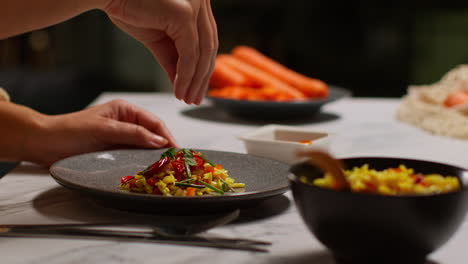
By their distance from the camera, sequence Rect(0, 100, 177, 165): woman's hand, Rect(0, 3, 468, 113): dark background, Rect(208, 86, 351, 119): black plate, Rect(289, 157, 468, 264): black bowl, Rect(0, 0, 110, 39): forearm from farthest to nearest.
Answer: Rect(0, 3, 468, 113): dark background < Rect(208, 86, 351, 119): black plate < Rect(0, 100, 177, 165): woman's hand < Rect(0, 0, 110, 39): forearm < Rect(289, 157, 468, 264): black bowl

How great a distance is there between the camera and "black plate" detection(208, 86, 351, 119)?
6.49ft

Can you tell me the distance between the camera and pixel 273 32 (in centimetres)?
458

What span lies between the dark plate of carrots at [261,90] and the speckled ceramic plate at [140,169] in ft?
2.48

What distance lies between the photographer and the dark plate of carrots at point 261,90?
6.56 feet

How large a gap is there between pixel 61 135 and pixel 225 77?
1.05 meters

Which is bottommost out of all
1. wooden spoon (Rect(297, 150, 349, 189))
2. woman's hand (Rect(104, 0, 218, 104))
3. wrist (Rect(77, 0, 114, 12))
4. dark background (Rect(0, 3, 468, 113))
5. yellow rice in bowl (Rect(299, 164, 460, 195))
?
dark background (Rect(0, 3, 468, 113))

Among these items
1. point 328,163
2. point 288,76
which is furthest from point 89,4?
point 288,76

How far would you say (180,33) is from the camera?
46.3 inches

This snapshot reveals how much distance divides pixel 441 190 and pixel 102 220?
0.50 metres

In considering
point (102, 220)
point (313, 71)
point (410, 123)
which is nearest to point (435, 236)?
point (102, 220)

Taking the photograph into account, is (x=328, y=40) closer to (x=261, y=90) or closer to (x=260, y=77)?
(x=260, y=77)

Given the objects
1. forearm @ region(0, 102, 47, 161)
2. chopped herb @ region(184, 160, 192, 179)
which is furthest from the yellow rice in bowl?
forearm @ region(0, 102, 47, 161)

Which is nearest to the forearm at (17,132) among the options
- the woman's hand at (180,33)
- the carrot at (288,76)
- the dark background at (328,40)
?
the woman's hand at (180,33)

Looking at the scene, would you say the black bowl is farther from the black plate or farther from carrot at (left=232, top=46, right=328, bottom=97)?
carrot at (left=232, top=46, right=328, bottom=97)
